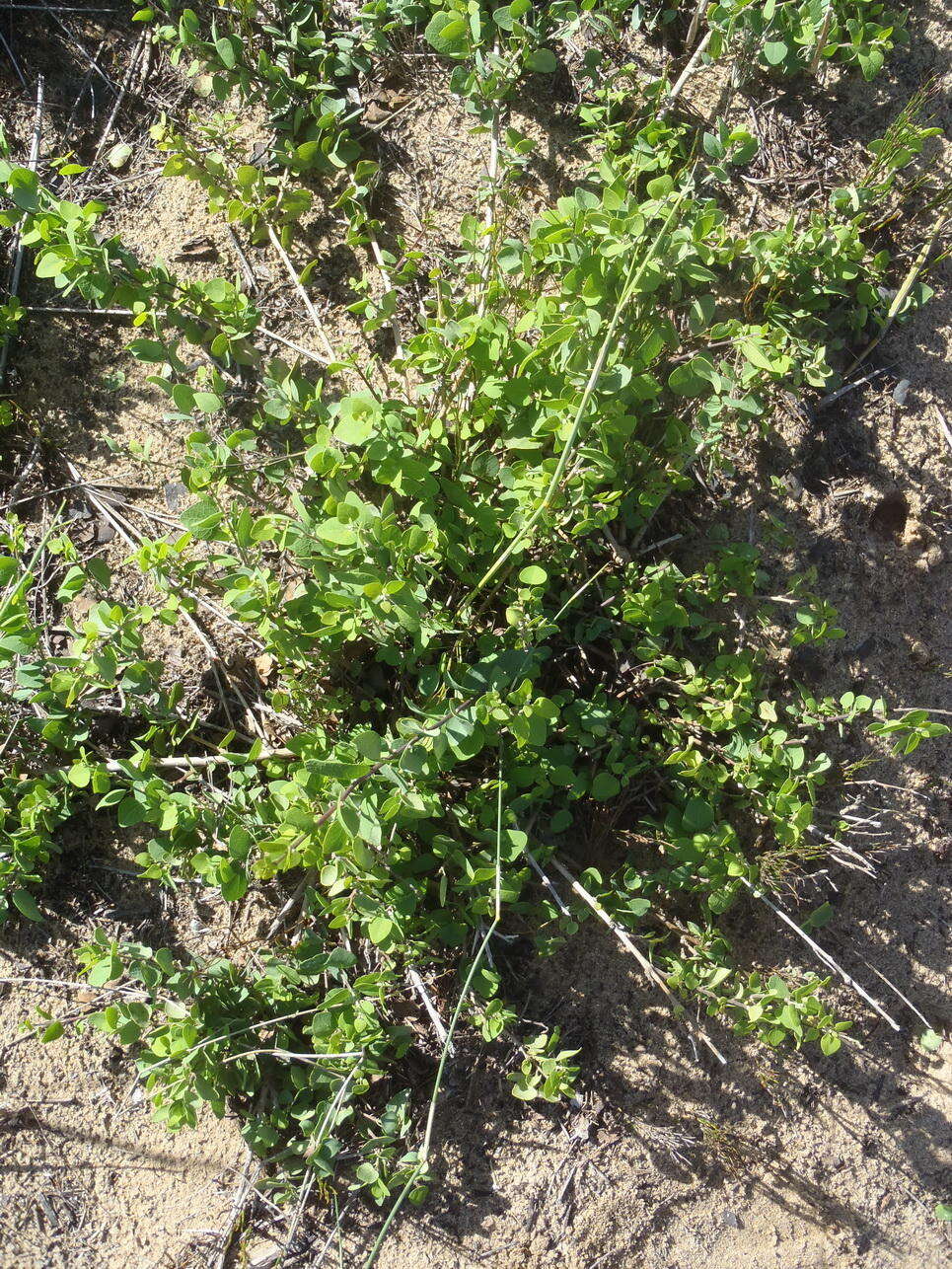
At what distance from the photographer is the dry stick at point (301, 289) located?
259 centimetres

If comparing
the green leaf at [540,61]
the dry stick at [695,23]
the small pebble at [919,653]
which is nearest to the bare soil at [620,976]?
the small pebble at [919,653]

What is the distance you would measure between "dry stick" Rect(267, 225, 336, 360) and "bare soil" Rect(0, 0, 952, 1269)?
0.34 ft

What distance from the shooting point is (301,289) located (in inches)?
104

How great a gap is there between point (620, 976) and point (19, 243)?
2.63 m

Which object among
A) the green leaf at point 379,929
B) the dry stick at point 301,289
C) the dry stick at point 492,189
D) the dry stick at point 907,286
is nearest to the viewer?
the green leaf at point 379,929

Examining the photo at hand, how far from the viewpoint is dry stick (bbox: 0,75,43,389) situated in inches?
110

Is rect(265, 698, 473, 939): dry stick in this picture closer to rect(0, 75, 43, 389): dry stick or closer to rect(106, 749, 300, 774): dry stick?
rect(106, 749, 300, 774): dry stick

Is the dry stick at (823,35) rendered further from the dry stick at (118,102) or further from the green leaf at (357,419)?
the dry stick at (118,102)

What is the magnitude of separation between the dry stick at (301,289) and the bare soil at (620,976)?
0.10 metres

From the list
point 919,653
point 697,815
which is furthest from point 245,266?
point 919,653

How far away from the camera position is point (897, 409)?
282 centimetres

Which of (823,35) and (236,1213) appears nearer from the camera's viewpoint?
(236,1213)

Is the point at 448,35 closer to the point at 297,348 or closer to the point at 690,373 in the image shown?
the point at 297,348

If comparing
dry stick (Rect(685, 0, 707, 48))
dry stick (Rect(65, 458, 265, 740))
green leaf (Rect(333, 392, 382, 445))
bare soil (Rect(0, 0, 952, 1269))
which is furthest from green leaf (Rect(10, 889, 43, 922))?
dry stick (Rect(685, 0, 707, 48))
